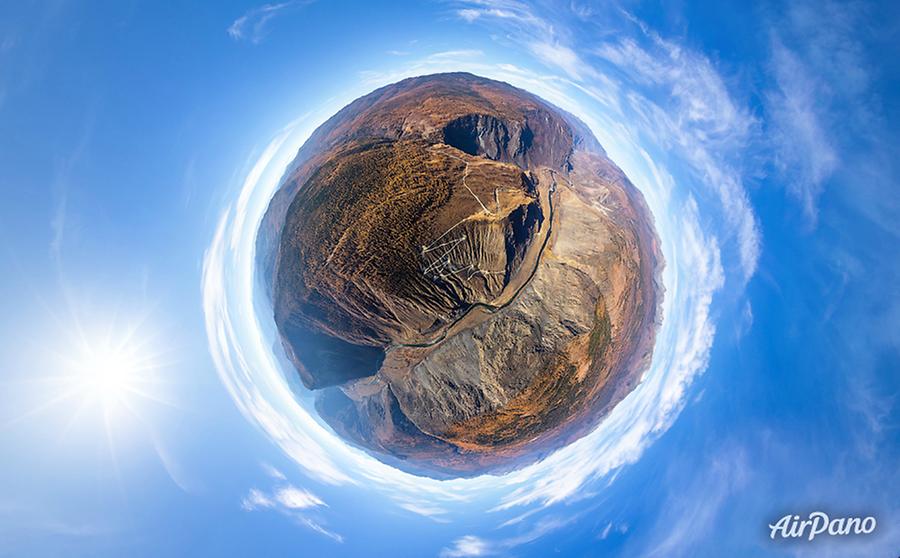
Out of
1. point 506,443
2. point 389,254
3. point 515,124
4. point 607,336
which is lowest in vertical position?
point 506,443

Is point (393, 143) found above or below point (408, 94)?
below

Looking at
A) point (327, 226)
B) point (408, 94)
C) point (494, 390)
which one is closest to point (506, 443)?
point (494, 390)

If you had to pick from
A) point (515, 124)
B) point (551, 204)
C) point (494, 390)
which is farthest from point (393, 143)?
point (494, 390)

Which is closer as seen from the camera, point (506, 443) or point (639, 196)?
point (506, 443)

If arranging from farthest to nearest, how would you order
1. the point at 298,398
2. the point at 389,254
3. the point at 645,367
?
the point at 298,398, the point at 645,367, the point at 389,254

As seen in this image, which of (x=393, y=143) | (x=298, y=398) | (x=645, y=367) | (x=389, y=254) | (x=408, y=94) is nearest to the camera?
(x=389, y=254)

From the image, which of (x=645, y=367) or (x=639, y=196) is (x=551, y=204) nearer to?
(x=639, y=196)

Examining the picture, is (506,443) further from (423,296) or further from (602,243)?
(602,243)
